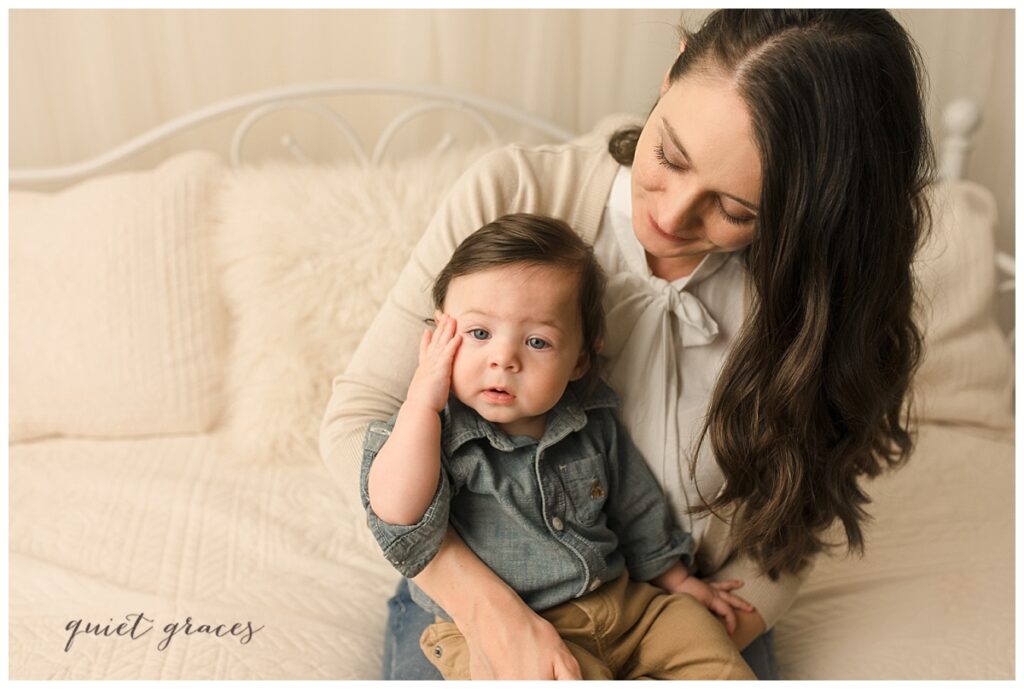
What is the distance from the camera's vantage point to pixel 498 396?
1172 mm

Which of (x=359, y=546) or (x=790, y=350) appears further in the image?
(x=359, y=546)

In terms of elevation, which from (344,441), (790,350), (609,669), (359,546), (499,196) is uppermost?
(499,196)

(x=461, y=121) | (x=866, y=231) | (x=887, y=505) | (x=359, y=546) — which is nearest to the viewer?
(x=866, y=231)

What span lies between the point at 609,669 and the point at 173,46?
171 centimetres

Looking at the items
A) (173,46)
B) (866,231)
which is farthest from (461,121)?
(866,231)

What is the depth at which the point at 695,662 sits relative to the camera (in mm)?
1252

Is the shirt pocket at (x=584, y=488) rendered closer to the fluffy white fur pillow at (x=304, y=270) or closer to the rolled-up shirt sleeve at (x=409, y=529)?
the rolled-up shirt sleeve at (x=409, y=529)

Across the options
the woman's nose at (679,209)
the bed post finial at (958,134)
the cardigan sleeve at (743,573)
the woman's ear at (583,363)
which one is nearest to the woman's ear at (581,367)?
the woman's ear at (583,363)

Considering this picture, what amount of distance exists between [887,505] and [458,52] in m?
1.37

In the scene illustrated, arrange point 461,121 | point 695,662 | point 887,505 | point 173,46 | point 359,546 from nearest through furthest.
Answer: point 695,662 < point 359,546 < point 887,505 < point 173,46 < point 461,121

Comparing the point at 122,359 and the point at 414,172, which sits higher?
the point at 414,172

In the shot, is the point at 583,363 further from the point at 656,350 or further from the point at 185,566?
the point at 185,566

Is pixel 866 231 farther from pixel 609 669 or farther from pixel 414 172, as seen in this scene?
pixel 414 172

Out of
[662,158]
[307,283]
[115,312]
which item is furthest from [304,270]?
[662,158]
